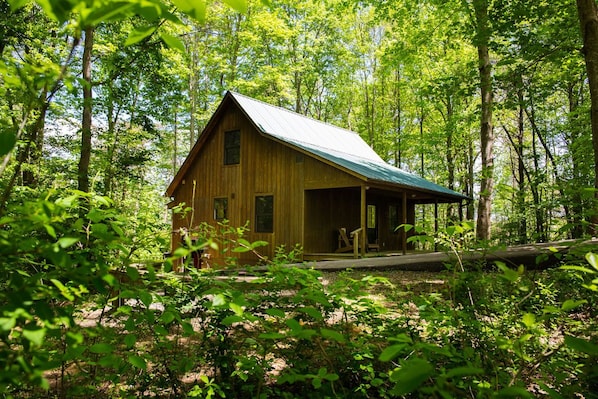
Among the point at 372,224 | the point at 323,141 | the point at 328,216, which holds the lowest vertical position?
the point at 372,224

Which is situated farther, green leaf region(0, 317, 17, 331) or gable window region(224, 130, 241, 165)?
gable window region(224, 130, 241, 165)

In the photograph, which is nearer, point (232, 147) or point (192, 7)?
point (192, 7)

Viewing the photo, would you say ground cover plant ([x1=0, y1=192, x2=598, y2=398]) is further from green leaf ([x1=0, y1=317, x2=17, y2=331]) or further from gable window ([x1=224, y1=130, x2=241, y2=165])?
gable window ([x1=224, y1=130, x2=241, y2=165])

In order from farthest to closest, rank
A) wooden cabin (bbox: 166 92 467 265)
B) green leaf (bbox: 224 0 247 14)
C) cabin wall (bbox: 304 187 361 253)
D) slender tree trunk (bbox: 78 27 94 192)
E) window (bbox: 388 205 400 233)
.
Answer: window (bbox: 388 205 400 233) < cabin wall (bbox: 304 187 361 253) < wooden cabin (bbox: 166 92 467 265) < slender tree trunk (bbox: 78 27 94 192) < green leaf (bbox: 224 0 247 14)

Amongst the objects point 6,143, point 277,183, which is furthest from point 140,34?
point 277,183

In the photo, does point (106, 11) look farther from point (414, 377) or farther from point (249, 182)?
point (249, 182)

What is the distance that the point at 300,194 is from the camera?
44.9 ft

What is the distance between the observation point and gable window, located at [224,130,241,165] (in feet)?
50.0

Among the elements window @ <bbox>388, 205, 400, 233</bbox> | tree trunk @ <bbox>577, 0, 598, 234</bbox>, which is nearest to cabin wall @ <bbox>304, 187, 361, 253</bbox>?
window @ <bbox>388, 205, 400, 233</bbox>

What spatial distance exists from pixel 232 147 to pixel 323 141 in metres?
4.18

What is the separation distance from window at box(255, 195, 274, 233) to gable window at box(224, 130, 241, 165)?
6.19ft

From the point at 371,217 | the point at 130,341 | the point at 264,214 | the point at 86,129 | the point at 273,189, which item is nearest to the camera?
the point at 130,341

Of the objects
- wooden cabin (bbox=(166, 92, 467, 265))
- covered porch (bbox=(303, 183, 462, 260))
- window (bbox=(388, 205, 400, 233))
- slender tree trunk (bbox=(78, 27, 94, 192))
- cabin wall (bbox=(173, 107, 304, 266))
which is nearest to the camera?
slender tree trunk (bbox=(78, 27, 94, 192))

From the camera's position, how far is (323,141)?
17297 mm
